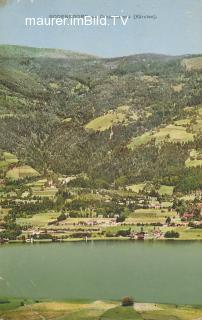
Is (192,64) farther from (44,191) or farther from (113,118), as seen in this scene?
(44,191)

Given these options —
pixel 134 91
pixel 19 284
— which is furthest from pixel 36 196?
pixel 134 91

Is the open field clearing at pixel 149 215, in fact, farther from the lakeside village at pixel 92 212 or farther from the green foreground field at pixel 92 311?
the green foreground field at pixel 92 311

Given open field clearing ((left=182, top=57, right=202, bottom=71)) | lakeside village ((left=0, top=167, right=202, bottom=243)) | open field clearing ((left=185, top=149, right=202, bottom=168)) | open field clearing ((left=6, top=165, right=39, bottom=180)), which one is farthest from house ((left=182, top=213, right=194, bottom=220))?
open field clearing ((left=6, top=165, right=39, bottom=180))

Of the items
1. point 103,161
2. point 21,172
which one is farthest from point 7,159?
point 103,161

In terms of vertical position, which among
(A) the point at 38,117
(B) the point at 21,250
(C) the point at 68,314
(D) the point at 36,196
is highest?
(A) the point at 38,117

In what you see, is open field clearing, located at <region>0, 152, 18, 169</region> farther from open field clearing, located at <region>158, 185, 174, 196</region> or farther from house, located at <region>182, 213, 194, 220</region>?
house, located at <region>182, 213, 194, 220</region>

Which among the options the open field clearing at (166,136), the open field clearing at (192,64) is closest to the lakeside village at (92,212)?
the open field clearing at (166,136)

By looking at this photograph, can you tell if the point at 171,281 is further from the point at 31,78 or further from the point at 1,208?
the point at 31,78
